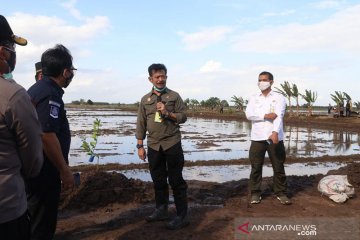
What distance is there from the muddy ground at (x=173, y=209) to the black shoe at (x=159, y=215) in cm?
8

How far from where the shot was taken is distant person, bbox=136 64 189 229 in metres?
4.07

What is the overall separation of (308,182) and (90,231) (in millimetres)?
4063

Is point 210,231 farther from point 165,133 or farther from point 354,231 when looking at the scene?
point 354,231

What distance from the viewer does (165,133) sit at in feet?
13.5

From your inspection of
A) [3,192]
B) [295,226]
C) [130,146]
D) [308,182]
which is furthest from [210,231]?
[130,146]

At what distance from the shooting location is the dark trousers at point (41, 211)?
2.73 metres

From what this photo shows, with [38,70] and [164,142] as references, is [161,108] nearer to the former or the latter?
[164,142]

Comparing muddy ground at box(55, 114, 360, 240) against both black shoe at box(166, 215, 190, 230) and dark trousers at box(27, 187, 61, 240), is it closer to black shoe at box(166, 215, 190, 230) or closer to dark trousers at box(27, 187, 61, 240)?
black shoe at box(166, 215, 190, 230)

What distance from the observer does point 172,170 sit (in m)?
4.09

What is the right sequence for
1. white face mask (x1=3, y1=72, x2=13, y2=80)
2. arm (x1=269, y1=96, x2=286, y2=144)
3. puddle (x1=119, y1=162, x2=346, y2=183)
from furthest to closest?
puddle (x1=119, y1=162, x2=346, y2=183) → arm (x1=269, y1=96, x2=286, y2=144) → white face mask (x1=3, y1=72, x2=13, y2=80)

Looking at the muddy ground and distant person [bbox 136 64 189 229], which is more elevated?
distant person [bbox 136 64 189 229]

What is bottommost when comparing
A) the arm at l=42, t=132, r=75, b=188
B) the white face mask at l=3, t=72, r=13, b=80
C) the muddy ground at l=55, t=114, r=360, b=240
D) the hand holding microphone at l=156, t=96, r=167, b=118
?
the muddy ground at l=55, t=114, r=360, b=240

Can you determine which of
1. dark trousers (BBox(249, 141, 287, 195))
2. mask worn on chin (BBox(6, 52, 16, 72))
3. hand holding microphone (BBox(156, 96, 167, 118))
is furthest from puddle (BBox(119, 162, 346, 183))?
mask worn on chin (BBox(6, 52, 16, 72))

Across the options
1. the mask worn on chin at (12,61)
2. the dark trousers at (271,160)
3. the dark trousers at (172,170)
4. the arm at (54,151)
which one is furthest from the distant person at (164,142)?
the mask worn on chin at (12,61)
